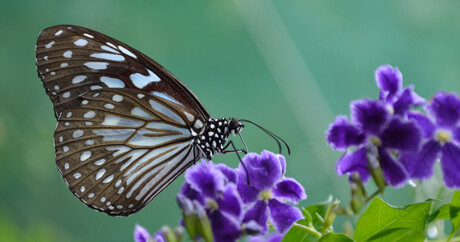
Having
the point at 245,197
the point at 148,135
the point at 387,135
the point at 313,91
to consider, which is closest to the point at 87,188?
the point at 148,135

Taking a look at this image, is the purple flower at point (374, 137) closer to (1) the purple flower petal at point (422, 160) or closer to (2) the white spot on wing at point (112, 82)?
(1) the purple flower petal at point (422, 160)

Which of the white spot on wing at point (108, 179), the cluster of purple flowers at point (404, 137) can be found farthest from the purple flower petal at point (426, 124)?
the white spot on wing at point (108, 179)

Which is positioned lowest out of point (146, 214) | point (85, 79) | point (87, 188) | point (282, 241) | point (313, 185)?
point (313, 185)

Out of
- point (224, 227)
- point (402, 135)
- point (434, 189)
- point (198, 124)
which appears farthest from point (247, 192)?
point (198, 124)

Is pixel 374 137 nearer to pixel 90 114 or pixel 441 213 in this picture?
pixel 441 213

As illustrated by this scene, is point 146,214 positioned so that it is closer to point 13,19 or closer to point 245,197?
point 13,19

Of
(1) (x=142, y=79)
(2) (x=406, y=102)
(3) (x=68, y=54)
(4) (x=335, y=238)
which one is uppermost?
(3) (x=68, y=54)
